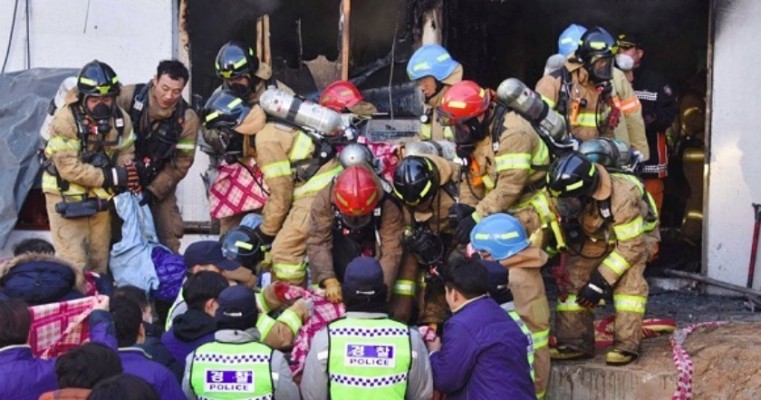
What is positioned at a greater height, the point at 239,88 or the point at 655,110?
the point at 239,88

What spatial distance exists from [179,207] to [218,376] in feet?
15.9

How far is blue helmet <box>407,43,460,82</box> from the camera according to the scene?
9.45 meters

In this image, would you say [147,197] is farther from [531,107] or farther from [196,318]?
[196,318]

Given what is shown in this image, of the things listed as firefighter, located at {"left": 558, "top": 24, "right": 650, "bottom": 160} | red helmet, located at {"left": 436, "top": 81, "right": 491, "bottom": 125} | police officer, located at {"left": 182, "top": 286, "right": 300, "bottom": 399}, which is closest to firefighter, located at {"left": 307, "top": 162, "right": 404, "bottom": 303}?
red helmet, located at {"left": 436, "top": 81, "right": 491, "bottom": 125}

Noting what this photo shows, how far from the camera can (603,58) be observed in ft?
30.9

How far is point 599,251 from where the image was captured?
8891 millimetres

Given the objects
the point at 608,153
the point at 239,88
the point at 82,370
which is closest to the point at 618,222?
the point at 608,153

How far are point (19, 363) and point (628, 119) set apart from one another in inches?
218

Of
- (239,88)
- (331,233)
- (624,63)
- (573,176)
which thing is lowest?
(331,233)

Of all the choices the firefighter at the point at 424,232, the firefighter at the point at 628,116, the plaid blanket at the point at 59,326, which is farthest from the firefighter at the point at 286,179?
the firefighter at the point at 628,116

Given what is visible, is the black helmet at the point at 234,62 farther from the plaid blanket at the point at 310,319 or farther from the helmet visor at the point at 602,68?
the helmet visor at the point at 602,68

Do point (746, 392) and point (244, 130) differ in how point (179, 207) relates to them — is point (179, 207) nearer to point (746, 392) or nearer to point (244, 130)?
point (244, 130)

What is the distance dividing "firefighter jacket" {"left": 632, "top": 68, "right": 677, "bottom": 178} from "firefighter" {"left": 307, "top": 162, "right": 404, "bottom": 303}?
3344mm

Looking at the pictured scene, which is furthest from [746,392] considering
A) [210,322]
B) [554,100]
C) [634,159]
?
[210,322]
